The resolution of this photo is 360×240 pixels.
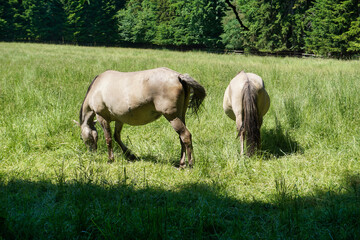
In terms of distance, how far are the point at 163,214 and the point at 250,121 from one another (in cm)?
259

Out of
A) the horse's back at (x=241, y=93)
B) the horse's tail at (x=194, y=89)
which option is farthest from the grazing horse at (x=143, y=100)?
the horse's back at (x=241, y=93)

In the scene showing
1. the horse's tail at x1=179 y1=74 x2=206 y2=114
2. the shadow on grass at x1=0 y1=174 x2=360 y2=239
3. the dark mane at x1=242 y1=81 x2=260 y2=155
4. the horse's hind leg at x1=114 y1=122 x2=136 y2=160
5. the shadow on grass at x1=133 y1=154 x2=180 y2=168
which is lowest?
the shadow on grass at x1=133 y1=154 x2=180 y2=168

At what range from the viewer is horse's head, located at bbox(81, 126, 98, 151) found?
5082 millimetres

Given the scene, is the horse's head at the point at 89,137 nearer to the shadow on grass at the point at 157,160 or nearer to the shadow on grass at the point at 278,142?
the shadow on grass at the point at 157,160

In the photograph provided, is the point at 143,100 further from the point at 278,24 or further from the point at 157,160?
the point at 278,24

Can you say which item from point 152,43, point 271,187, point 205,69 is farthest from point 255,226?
point 152,43

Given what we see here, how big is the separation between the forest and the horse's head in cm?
2793

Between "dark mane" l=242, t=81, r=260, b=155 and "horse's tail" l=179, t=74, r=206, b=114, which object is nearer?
"horse's tail" l=179, t=74, r=206, b=114

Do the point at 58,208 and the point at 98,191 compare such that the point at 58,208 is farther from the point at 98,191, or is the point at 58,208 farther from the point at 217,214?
the point at 217,214

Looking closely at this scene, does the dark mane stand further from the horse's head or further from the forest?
the forest

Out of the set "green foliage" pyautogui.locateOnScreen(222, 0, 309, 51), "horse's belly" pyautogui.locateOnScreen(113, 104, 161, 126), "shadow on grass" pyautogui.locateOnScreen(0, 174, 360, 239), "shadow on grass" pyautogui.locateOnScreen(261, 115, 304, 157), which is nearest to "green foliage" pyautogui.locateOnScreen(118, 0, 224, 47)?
"green foliage" pyautogui.locateOnScreen(222, 0, 309, 51)

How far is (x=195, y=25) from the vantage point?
43.8 meters

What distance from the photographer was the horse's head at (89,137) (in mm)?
5082

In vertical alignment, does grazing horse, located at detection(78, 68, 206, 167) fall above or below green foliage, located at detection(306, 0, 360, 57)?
below
